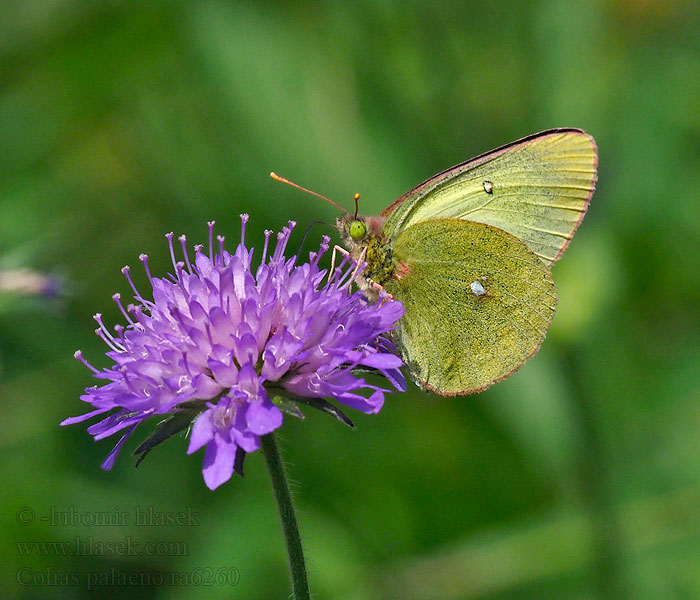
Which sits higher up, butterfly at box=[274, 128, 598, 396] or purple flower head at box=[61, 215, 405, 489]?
butterfly at box=[274, 128, 598, 396]

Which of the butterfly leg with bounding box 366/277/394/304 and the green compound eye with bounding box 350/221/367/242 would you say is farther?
the green compound eye with bounding box 350/221/367/242

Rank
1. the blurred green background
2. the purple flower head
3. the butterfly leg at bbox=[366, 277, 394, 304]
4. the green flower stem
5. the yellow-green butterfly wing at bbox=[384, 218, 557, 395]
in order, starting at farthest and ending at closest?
the blurred green background < the yellow-green butterfly wing at bbox=[384, 218, 557, 395] < the butterfly leg at bbox=[366, 277, 394, 304] < the purple flower head < the green flower stem

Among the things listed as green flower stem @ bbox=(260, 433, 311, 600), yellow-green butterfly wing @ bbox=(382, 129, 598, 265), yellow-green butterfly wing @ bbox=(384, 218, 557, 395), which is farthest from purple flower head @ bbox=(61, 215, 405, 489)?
yellow-green butterfly wing @ bbox=(382, 129, 598, 265)

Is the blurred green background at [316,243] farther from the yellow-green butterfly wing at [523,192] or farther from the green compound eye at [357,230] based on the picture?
the green compound eye at [357,230]

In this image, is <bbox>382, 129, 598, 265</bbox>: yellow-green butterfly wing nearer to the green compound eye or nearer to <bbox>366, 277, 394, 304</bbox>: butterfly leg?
the green compound eye

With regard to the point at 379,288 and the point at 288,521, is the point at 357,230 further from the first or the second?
the point at 288,521

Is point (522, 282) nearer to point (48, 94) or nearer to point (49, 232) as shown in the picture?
point (49, 232)
